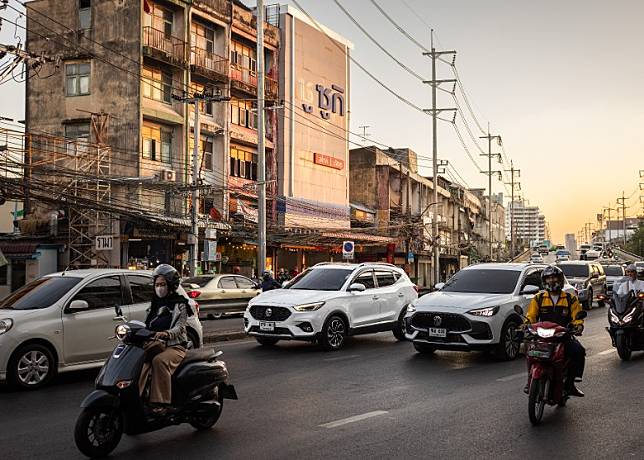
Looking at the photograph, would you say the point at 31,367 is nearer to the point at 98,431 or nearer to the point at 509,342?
the point at 98,431

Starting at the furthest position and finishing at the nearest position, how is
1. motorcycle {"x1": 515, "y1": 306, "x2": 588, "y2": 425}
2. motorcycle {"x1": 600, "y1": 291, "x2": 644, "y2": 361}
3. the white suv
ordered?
the white suv, motorcycle {"x1": 600, "y1": 291, "x2": 644, "y2": 361}, motorcycle {"x1": 515, "y1": 306, "x2": 588, "y2": 425}

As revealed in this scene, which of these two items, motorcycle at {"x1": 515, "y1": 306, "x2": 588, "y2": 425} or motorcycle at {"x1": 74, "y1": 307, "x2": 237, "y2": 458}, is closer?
motorcycle at {"x1": 74, "y1": 307, "x2": 237, "y2": 458}

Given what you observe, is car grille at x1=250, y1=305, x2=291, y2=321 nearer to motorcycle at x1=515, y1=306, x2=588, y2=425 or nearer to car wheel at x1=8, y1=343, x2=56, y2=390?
car wheel at x1=8, y1=343, x2=56, y2=390

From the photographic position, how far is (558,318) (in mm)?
8898

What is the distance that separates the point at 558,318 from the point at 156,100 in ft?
100

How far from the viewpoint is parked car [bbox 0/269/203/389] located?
34.0 feet

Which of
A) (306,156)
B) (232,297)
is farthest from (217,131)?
(232,297)

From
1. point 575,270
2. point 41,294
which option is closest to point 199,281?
point 41,294

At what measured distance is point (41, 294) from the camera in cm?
1120

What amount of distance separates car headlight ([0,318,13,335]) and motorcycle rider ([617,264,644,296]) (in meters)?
10.5

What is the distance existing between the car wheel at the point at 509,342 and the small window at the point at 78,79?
2797 centimetres

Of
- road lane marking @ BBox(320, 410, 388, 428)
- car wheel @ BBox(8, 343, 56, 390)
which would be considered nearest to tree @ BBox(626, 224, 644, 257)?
road lane marking @ BBox(320, 410, 388, 428)

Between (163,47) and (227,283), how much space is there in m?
16.6

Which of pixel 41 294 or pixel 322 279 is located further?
pixel 322 279
